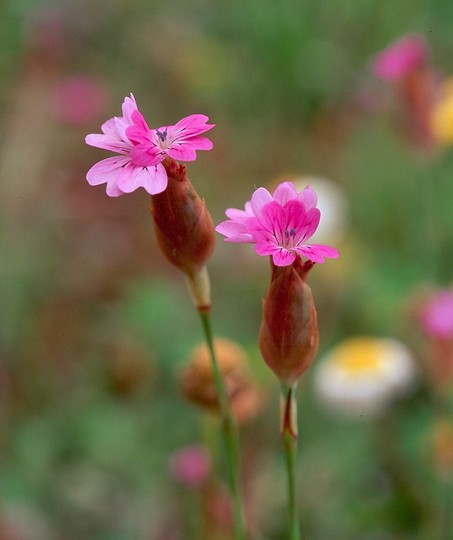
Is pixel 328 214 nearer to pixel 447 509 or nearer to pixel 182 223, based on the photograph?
pixel 447 509

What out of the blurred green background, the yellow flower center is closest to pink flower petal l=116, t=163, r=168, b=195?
the blurred green background

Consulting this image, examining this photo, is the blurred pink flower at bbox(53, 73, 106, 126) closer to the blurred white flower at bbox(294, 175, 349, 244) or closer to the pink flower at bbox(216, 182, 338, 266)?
the blurred white flower at bbox(294, 175, 349, 244)

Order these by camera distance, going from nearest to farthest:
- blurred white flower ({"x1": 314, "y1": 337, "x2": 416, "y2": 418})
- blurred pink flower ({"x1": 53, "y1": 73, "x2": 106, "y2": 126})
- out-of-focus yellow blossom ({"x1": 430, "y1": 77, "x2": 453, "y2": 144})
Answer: blurred white flower ({"x1": 314, "y1": 337, "x2": 416, "y2": 418}) < out-of-focus yellow blossom ({"x1": 430, "y1": 77, "x2": 453, "y2": 144}) < blurred pink flower ({"x1": 53, "y1": 73, "x2": 106, "y2": 126})

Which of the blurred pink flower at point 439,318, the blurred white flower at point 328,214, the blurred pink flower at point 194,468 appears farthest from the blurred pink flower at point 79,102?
the blurred pink flower at point 194,468

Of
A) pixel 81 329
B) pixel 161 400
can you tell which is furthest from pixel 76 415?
pixel 81 329

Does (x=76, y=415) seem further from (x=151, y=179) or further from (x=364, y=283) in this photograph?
(x=151, y=179)
